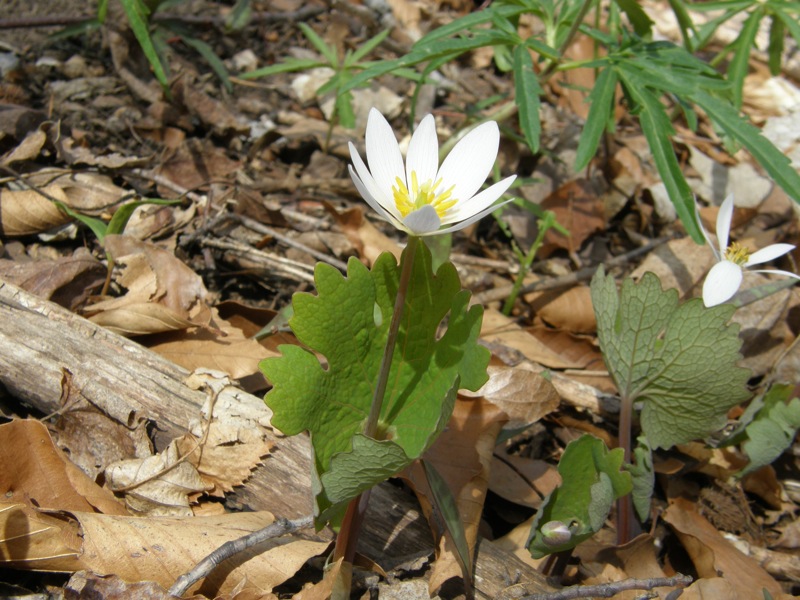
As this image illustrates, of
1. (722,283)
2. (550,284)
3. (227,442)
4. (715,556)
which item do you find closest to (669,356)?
(722,283)

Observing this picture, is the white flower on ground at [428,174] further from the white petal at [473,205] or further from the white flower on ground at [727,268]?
the white flower on ground at [727,268]

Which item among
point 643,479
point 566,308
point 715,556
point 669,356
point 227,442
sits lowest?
point 715,556

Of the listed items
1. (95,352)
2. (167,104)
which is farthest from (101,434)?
(167,104)

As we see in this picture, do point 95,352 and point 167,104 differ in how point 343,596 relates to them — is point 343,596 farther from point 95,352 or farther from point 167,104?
point 167,104

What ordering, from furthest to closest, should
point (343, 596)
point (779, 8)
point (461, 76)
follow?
point (461, 76)
point (779, 8)
point (343, 596)

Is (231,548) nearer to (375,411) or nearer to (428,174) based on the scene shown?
(375,411)

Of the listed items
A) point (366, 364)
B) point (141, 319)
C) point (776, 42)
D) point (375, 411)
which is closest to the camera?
point (375, 411)

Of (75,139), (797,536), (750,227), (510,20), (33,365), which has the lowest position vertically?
(797,536)
